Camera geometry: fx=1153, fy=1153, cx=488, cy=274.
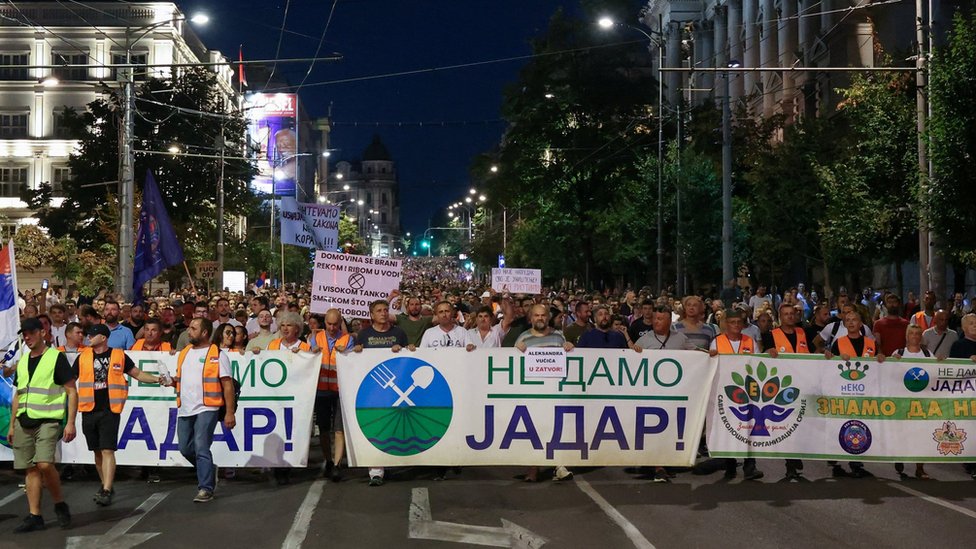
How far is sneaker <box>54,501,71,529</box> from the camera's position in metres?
9.09

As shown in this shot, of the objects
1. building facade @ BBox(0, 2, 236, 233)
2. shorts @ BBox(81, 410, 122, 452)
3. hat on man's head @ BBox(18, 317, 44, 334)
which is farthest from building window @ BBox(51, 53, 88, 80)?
hat on man's head @ BBox(18, 317, 44, 334)

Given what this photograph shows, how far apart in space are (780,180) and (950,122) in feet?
53.8

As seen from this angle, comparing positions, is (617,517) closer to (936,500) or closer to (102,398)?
(936,500)

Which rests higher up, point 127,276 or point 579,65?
point 579,65

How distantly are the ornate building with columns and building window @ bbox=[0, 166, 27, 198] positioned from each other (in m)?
42.3

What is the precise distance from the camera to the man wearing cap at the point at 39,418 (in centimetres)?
908

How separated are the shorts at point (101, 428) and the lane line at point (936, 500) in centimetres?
709

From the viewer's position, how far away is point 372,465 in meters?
11.1

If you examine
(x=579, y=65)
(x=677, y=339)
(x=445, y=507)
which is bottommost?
(x=445, y=507)

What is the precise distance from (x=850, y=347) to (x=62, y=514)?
749cm

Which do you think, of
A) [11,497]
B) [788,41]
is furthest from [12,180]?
[11,497]

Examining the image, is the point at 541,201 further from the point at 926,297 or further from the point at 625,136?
the point at 926,297

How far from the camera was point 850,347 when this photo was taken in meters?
11.5

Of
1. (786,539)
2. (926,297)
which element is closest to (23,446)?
(786,539)
